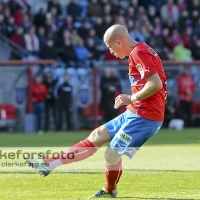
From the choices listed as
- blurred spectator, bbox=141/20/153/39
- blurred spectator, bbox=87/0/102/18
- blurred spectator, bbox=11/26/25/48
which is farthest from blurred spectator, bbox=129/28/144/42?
blurred spectator, bbox=11/26/25/48

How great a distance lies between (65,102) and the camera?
68.8 feet

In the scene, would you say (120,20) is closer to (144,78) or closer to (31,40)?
(31,40)

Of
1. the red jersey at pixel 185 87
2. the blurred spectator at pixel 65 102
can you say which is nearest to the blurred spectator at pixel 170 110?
the red jersey at pixel 185 87

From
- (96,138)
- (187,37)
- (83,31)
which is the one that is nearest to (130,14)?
(187,37)

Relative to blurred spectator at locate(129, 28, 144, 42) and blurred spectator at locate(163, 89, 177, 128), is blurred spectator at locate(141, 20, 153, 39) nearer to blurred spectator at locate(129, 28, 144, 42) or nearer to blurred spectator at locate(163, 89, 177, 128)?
blurred spectator at locate(129, 28, 144, 42)

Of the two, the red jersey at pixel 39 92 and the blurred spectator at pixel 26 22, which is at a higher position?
the blurred spectator at pixel 26 22

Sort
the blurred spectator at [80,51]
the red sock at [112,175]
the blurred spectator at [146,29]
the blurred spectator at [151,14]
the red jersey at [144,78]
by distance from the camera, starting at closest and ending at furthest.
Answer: the red jersey at [144,78] < the red sock at [112,175] < the blurred spectator at [80,51] < the blurred spectator at [146,29] < the blurred spectator at [151,14]

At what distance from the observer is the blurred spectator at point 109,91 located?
68.8ft

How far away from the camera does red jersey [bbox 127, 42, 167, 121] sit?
7605 mm

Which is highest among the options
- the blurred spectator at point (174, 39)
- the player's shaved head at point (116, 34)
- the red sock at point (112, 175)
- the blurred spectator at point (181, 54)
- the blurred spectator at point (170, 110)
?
the player's shaved head at point (116, 34)

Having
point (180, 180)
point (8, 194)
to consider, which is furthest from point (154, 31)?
point (8, 194)

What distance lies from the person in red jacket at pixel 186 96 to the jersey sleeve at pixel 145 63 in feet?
47.1

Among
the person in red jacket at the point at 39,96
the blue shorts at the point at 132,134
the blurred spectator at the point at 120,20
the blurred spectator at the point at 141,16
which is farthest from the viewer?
the blurred spectator at the point at 141,16

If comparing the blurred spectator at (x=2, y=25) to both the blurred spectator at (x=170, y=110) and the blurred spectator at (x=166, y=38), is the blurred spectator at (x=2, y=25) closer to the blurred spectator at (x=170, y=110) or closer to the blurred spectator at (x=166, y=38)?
the blurred spectator at (x=170, y=110)
